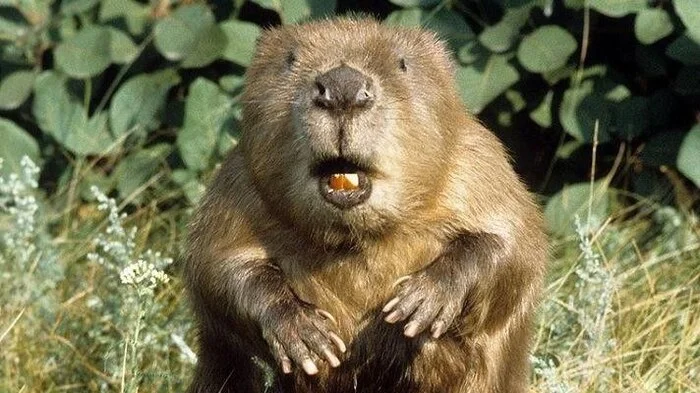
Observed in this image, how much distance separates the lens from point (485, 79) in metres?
5.61

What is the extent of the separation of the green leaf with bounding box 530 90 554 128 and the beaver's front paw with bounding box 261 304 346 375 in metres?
2.13

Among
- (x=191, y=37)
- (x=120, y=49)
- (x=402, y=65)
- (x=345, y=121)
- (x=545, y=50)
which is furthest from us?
(x=120, y=49)

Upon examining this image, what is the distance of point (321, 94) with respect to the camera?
3736 mm

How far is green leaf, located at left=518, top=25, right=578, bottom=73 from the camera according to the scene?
18.2 ft

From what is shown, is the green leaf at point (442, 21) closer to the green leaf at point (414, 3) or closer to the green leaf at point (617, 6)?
the green leaf at point (414, 3)

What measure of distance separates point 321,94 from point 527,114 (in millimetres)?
2394

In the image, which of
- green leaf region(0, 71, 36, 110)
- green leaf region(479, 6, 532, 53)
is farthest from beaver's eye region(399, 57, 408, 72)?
green leaf region(0, 71, 36, 110)

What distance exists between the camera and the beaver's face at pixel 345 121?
3.73 meters

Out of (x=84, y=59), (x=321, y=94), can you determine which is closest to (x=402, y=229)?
(x=321, y=94)

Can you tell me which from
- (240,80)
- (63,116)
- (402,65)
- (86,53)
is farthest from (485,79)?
(402,65)

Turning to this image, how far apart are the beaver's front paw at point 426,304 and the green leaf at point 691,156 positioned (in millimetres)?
1544

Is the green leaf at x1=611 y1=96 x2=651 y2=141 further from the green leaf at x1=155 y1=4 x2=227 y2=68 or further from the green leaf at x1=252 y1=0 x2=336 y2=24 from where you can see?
the green leaf at x1=155 y1=4 x2=227 y2=68

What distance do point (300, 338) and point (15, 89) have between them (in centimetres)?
257

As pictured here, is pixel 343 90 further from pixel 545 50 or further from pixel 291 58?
pixel 545 50
